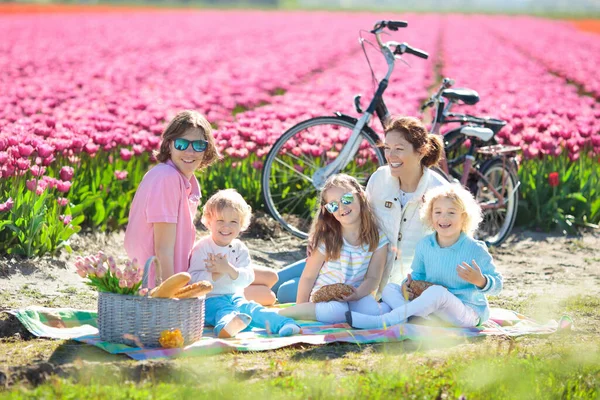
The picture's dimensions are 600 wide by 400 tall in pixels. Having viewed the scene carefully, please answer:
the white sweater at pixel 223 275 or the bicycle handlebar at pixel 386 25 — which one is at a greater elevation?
the bicycle handlebar at pixel 386 25

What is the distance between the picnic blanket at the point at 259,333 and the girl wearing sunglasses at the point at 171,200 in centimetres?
44

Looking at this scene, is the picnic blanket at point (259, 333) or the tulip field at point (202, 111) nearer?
the picnic blanket at point (259, 333)

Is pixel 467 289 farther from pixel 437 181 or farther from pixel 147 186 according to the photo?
pixel 147 186

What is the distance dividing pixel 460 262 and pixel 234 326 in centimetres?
127

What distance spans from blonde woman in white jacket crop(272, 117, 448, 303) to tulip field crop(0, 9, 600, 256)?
2.12 meters

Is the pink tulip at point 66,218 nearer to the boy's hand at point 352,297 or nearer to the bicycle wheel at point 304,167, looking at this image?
the bicycle wheel at point 304,167

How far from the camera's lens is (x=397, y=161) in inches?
219

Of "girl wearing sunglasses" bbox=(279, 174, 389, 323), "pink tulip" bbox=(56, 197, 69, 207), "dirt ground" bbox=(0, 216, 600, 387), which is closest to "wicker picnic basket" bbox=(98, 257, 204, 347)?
"dirt ground" bbox=(0, 216, 600, 387)

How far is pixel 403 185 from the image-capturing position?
5715 millimetres

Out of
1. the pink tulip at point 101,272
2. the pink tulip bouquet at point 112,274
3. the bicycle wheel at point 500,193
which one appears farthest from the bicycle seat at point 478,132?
the pink tulip at point 101,272

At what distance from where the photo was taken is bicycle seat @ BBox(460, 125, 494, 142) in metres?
7.20

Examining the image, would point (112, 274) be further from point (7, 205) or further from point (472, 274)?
point (472, 274)

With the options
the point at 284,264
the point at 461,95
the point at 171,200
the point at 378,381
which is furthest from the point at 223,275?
the point at 461,95

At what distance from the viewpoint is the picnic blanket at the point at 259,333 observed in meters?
4.54
